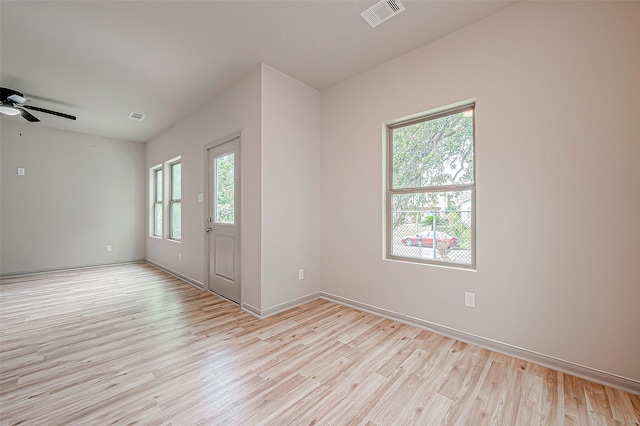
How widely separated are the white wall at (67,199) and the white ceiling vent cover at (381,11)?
623 centimetres

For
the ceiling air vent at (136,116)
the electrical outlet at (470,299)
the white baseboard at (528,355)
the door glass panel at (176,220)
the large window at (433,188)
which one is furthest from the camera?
the door glass panel at (176,220)

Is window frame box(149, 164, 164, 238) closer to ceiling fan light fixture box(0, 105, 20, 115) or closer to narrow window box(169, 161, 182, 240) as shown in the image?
narrow window box(169, 161, 182, 240)

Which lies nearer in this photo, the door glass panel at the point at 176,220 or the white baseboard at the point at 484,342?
the white baseboard at the point at 484,342

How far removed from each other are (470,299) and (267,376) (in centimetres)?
187

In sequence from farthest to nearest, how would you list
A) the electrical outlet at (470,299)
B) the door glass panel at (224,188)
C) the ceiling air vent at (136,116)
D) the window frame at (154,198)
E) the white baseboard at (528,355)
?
the window frame at (154,198) → the ceiling air vent at (136,116) → the door glass panel at (224,188) → the electrical outlet at (470,299) → the white baseboard at (528,355)

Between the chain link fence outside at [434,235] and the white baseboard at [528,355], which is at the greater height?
the chain link fence outside at [434,235]

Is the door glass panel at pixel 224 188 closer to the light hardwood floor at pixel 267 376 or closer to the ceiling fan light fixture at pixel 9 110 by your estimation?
the light hardwood floor at pixel 267 376

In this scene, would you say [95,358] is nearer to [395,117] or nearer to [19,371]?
[19,371]

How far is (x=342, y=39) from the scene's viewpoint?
2.57 metres

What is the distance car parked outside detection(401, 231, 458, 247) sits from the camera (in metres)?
2.57

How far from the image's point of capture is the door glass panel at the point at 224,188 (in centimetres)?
356

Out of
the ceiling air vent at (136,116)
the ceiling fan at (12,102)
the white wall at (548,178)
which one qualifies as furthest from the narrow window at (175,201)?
the white wall at (548,178)

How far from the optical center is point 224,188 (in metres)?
3.70

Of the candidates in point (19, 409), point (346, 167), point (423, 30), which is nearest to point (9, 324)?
point (19, 409)
